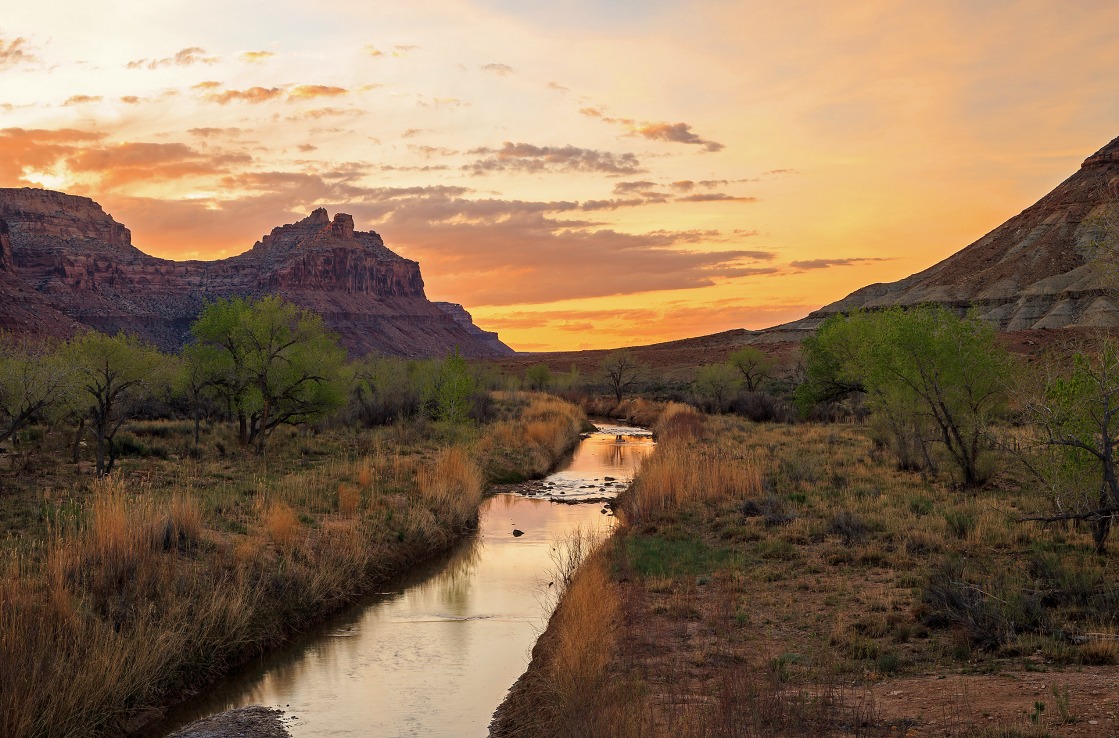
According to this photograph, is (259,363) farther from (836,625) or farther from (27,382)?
(836,625)

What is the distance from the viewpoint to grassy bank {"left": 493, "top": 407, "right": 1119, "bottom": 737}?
25.5ft

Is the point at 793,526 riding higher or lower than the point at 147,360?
lower

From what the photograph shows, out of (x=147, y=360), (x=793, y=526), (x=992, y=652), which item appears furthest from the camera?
(x=147, y=360)

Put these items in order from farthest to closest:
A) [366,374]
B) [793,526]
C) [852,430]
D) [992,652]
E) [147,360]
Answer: [366,374] → [852,430] → [147,360] → [793,526] → [992,652]

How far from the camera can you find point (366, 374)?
61594mm

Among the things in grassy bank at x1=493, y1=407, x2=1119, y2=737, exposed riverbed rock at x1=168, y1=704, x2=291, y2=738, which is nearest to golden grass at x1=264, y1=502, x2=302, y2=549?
exposed riverbed rock at x1=168, y1=704, x2=291, y2=738

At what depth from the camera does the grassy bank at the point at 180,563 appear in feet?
31.0

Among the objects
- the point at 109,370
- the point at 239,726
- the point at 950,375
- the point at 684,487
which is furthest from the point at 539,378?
the point at 239,726

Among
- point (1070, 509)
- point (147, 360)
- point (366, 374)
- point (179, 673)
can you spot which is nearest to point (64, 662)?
point (179, 673)

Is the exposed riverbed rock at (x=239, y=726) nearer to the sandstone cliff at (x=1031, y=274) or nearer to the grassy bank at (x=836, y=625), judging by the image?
the grassy bank at (x=836, y=625)

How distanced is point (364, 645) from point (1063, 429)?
Result: 1228 cm

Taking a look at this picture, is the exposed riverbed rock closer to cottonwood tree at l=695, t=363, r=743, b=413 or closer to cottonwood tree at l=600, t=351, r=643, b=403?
cottonwood tree at l=695, t=363, r=743, b=413

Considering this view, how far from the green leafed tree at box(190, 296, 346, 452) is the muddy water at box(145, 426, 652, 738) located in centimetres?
1448

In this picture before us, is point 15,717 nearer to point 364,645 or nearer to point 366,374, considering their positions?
point 364,645
